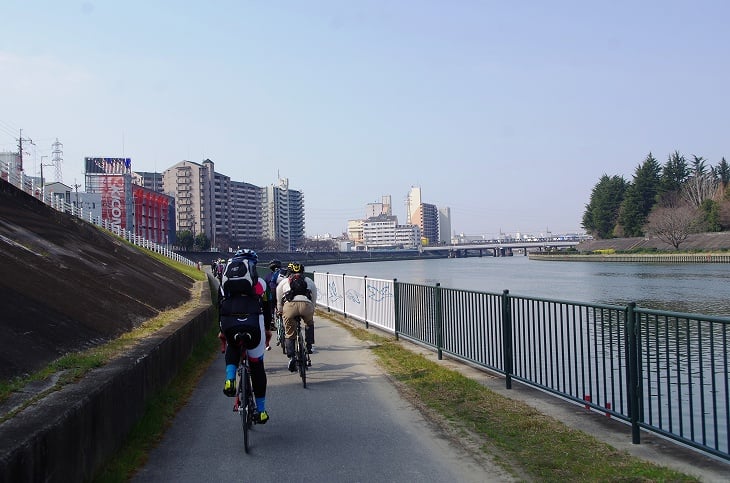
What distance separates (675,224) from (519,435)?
98.3 meters

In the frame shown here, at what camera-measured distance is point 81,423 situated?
Answer: 15.5ft

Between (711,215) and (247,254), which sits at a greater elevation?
(711,215)

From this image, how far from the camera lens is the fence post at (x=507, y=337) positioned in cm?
860

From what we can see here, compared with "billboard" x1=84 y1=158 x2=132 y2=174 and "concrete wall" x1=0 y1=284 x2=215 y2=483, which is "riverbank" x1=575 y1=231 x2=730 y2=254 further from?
"billboard" x1=84 y1=158 x2=132 y2=174

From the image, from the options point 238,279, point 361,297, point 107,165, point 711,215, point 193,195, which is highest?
point 107,165

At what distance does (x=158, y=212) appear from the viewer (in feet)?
378

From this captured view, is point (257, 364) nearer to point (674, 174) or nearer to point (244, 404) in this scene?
point (244, 404)

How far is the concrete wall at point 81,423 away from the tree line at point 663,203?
97.5 m

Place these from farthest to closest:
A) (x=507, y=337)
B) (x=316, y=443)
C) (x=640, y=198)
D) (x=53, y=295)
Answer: (x=640, y=198)
(x=53, y=295)
(x=507, y=337)
(x=316, y=443)

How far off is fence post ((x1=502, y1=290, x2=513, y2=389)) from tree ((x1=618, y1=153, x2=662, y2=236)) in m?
113

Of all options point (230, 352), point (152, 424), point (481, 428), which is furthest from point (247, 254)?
point (481, 428)

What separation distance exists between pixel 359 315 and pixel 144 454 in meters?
12.7

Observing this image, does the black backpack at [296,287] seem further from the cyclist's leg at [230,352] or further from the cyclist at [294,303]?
the cyclist's leg at [230,352]

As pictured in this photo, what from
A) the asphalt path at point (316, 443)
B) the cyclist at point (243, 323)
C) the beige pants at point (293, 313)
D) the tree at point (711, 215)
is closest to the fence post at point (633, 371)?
the asphalt path at point (316, 443)
